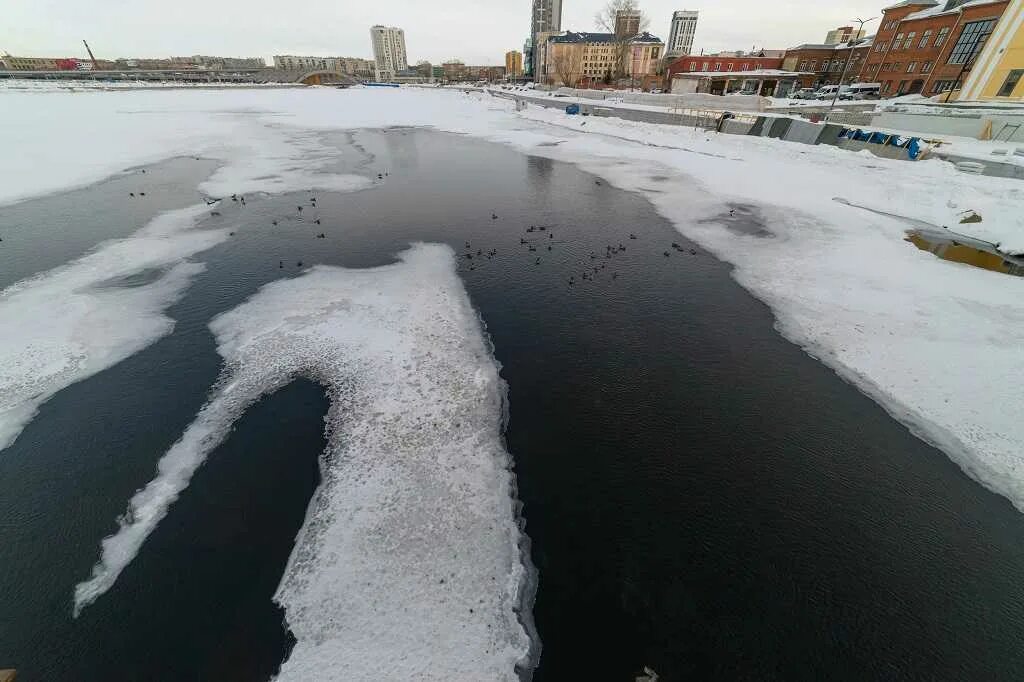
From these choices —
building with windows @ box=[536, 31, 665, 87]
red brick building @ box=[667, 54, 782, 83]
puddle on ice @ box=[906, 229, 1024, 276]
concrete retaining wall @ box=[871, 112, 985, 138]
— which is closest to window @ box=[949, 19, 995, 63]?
concrete retaining wall @ box=[871, 112, 985, 138]

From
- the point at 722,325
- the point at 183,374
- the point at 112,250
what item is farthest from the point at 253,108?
the point at 722,325

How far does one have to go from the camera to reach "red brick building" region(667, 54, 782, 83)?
73.0 meters

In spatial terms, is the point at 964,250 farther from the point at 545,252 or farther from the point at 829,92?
the point at 829,92

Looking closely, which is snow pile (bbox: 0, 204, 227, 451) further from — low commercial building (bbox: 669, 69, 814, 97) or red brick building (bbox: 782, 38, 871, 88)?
red brick building (bbox: 782, 38, 871, 88)

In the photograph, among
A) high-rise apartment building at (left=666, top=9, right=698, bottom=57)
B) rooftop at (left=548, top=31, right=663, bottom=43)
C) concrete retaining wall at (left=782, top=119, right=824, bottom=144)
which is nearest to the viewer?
concrete retaining wall at (left=782, top=119, right=824, bottom=144)

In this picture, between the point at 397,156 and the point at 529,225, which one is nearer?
the point at 529,225

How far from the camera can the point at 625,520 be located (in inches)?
223

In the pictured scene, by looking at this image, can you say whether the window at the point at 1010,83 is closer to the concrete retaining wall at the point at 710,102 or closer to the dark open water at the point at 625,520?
the concrete retaining wall at the point at 710,102

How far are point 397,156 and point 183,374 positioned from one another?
23761 mm

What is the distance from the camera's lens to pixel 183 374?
7996mm

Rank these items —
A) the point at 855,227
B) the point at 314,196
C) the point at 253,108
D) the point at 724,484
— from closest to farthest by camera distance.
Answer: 1. the point at 724,484
2. the point at 855,227
3. the point at 314,196
4. the point at 253,108

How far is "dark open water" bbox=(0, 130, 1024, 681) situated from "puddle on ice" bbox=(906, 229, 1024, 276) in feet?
Result: 27.6

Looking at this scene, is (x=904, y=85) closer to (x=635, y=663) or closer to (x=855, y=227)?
(x=855, y=227)

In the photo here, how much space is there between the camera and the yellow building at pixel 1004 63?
3038cm
